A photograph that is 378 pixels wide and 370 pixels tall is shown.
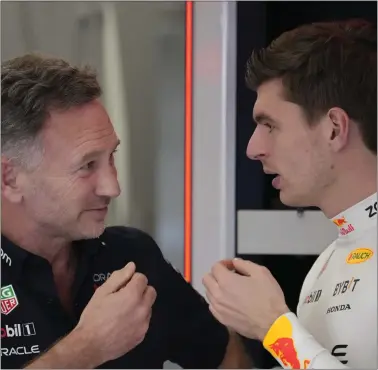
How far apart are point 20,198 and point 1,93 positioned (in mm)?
137

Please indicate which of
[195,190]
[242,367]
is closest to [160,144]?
[195,190]

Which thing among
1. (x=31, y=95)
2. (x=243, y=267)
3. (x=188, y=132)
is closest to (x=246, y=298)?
(x=243, y=267)

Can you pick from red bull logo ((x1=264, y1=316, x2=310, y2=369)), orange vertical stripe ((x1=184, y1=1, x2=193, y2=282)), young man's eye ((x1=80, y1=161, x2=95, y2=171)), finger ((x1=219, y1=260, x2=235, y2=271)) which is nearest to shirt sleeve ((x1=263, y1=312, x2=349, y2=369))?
red bull logo ((x1=264, y1=316, x2=310, y2=369))

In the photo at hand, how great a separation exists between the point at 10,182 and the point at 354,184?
438 mm

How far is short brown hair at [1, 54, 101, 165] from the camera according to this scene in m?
0.72

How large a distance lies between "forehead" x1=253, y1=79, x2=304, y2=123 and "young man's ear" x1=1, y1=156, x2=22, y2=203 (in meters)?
0.33

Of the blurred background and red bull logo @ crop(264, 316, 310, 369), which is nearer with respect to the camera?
red bull logo @ crop(264, 316, 310, 369)

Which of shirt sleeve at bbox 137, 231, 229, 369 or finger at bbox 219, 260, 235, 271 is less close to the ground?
finger at bbox 219, 260, 235, 271

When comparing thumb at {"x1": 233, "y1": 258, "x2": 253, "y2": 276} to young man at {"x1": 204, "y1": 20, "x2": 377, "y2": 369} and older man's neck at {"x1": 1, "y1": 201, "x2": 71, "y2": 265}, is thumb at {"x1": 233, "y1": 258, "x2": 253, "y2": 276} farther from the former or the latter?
older man's neck at {"x1": 1, "y1": 201, "x2": 71, "y2": 265}

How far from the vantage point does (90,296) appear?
742 mm

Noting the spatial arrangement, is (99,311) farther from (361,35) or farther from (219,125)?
(361,35)

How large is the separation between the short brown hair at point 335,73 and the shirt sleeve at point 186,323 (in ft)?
0.91

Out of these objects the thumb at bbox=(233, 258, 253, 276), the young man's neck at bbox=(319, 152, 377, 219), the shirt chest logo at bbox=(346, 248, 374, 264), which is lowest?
the thumb at bbox=(233, 258, 253, 276)

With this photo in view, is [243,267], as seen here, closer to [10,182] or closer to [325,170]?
[325,170]
